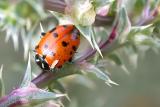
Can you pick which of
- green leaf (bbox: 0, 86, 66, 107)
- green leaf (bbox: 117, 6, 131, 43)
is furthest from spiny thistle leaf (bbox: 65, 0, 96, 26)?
green leaf (bbox: 0, 86, 66, 107)

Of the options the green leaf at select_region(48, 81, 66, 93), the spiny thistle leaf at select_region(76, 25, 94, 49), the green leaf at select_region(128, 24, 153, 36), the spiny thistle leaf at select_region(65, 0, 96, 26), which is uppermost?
the spiny thistle leaf at select_region(65, 0, 96, 26)

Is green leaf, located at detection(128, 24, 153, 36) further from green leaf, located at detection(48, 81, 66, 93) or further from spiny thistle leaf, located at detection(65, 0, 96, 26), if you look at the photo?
green leaf, located at detection(48, 81, 66, 93)

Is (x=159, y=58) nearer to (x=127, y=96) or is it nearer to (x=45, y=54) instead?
(x=127, y=96)

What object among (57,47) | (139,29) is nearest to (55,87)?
(57,47)

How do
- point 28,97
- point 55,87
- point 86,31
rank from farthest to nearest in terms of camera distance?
point 55,87
point 86,31
point 28,97

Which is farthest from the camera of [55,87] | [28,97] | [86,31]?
[55,87]

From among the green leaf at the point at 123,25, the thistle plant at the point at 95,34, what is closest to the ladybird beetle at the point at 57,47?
the thistle plant at the point at 95,34

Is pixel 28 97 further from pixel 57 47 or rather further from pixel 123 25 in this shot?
pixel 123 25

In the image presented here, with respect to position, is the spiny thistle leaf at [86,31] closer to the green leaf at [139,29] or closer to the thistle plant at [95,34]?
the thistle plant at [95,34]
